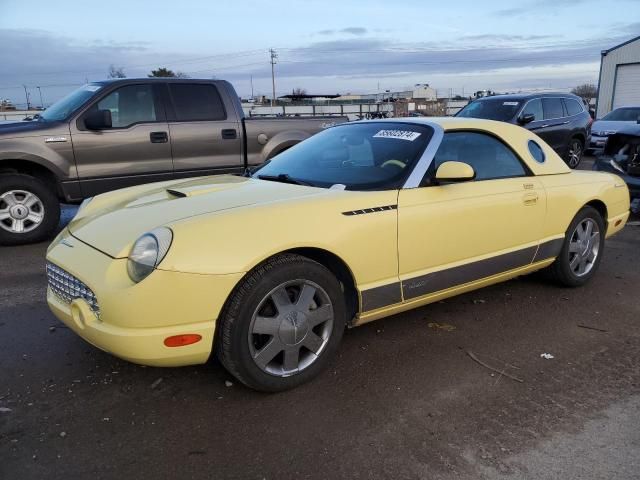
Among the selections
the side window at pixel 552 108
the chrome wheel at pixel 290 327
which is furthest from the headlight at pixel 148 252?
the side window at pixel 552 108

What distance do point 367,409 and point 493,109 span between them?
34.3 feet

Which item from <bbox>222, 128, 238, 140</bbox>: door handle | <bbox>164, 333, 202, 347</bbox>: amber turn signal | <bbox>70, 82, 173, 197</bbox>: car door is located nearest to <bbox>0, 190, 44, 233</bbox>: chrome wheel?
<bbox>70, 82, 173, 197</bbox>: car door

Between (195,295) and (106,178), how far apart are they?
15.0ft

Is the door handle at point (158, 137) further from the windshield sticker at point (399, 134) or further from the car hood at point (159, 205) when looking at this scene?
the windshield sticker at point (399, 134)

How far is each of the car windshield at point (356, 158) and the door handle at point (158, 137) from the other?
122 inches

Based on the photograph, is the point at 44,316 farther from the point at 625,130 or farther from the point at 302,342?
the point at 625,130

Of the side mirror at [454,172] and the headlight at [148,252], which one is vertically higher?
the side mirror at [454,172]

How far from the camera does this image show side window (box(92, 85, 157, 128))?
6.73 m

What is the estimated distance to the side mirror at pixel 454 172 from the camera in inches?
134

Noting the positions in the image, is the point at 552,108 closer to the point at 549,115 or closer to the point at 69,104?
the point at 549,115

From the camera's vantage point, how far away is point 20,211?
639 cm

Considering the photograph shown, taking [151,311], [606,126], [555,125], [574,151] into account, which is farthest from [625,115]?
[151,311]

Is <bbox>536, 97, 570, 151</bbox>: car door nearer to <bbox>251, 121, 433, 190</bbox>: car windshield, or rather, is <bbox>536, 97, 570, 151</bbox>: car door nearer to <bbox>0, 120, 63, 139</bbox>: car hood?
<bbox>251, 121, 433, 190</bbox>: car windshield

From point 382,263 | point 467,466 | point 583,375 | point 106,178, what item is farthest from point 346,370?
point 106,178
